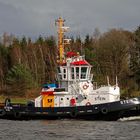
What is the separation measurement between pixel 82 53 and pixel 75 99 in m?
42.1

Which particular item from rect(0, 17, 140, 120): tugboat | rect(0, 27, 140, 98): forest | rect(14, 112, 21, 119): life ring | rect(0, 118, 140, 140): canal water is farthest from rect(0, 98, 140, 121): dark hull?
rect(0, 27, 140, 98): forest

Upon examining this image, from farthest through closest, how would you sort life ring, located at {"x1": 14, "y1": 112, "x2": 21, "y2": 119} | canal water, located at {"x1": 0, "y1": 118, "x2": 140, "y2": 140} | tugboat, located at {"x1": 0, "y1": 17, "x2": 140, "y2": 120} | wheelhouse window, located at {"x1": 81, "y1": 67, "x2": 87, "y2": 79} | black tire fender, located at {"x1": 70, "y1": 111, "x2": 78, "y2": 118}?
life ring, located at {"x1": 14, "y1": 112, "x2": 21, "y2": 119}
wheelhouse window, located at {"x1": 81, "y1": 67, "x2": 87, "y2": 79}
black tire fender, located at {"x1": 70, "y1": 111, "x2": 78, "y2": 118}
tugboat, located at {"x1": 0, "y1": 17, "x2": 140, "y2": 120}
canal water, located at {"x1": 0, "y1": 118, "x2": 140, "y2": 140}

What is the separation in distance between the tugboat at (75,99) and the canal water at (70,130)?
847 mm

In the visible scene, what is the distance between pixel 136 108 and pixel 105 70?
45752 millimetres

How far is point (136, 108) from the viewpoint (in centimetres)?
4678

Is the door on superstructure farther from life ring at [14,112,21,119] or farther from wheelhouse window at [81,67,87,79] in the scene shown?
A: wheelhouse window at [81,67,87,79]

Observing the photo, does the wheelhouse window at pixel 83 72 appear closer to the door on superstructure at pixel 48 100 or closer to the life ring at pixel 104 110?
the door on superstructure at pixel 48 100

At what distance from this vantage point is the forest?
3238 inches

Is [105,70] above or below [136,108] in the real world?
above

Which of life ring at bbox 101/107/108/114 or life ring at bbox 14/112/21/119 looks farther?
life ring at bbox 14/112/21/119

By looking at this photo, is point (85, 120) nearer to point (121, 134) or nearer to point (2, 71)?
point (121, 134)

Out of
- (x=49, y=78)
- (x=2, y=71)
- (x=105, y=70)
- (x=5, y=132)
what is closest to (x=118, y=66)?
(x=105, y=70)

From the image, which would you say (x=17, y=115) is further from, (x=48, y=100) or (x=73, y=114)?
(x=73, y=114)

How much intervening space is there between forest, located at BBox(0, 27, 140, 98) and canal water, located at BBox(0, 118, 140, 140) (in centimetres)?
2689
